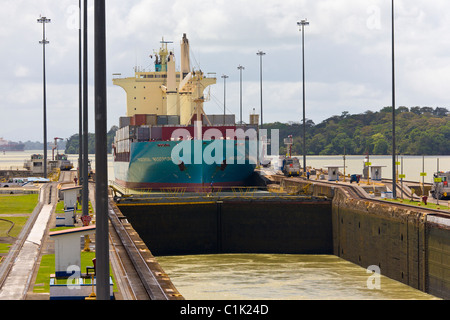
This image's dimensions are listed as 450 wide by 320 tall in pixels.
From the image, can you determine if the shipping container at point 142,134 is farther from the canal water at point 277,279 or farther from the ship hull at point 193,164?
the canal water at point 277,279

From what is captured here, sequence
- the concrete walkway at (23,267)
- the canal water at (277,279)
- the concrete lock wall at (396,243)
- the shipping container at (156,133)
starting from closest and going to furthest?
the concrete walkway at (23,267)
the concrete lock wall at (396,243)
the canal water at (277,279)
the shipping container at (156,133)

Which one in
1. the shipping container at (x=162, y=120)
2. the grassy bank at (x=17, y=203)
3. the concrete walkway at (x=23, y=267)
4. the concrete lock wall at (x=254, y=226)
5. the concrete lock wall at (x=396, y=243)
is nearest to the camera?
the concrete walkway at (x=23, y=267)

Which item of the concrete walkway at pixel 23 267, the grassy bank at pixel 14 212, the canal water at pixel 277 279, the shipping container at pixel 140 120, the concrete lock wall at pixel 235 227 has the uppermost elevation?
the shipping container at pixel 140 120

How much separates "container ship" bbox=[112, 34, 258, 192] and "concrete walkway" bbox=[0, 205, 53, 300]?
134ft

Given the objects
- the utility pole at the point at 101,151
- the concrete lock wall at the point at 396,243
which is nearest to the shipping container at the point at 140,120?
the concrete lock wall at the point at 396,243

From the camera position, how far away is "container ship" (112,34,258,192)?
85.2 metres

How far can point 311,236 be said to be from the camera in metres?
58.7

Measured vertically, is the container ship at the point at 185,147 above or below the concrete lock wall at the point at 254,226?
above

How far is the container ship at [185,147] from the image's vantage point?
8525 centimetres

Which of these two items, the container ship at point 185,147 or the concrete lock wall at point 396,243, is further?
the container ship at point 185,147

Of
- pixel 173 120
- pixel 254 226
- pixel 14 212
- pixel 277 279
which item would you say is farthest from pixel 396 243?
pixel 173 120
